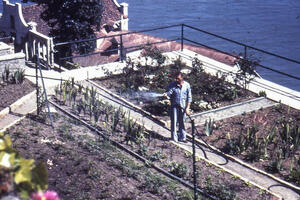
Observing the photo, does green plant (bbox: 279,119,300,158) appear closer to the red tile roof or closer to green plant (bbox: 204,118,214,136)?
green plant (bbox: 204,118,214,136)

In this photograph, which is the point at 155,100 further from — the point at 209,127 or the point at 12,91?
the point at 12,91

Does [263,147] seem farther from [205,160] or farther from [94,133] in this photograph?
[94,133]

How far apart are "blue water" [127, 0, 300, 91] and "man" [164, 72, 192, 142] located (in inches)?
1942

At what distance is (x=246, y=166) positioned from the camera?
1134cm

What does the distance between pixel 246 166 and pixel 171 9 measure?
2538 inches

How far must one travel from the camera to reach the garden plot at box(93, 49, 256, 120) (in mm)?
14508

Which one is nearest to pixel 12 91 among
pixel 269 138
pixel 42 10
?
pixel 269 138

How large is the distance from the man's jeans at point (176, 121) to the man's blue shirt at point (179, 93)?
14cm

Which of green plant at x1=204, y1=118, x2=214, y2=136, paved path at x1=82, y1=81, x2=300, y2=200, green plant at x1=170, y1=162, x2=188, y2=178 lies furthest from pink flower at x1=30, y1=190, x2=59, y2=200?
green plant at x1=204, y1=118, x2=214, y2=136

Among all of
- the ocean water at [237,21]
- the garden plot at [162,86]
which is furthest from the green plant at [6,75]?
the ocean water at [237,21]

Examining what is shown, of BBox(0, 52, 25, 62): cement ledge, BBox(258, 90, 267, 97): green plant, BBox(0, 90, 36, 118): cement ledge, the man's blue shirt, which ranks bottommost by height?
BBox(258, 90, 267, 97): green plant

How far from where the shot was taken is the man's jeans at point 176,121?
39.7ft

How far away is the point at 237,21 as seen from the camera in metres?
70.9

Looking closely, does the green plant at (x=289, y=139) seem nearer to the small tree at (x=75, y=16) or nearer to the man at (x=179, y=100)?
the man at (x=179, y=100)
